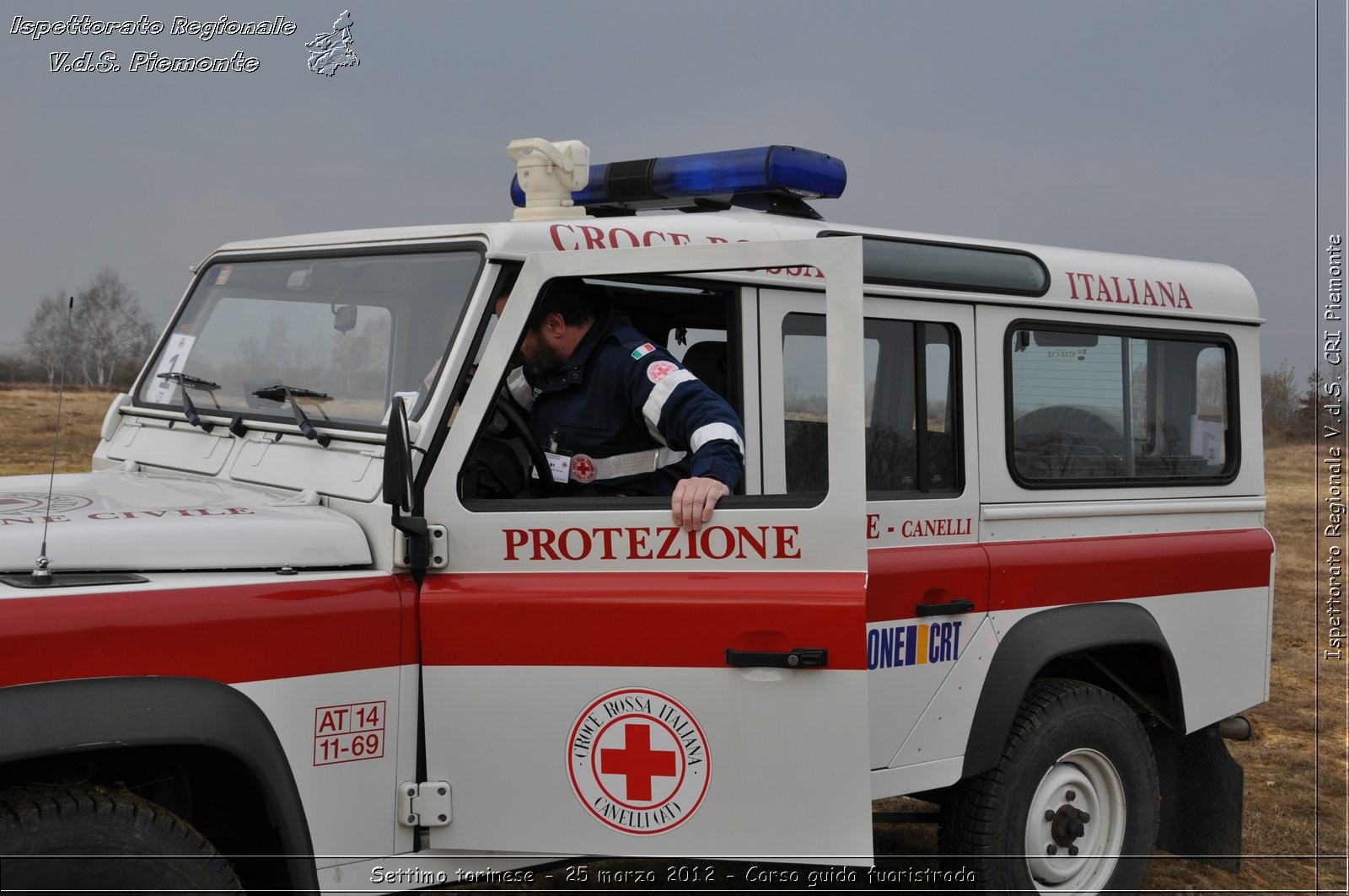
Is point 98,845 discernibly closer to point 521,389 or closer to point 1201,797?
point 521,389

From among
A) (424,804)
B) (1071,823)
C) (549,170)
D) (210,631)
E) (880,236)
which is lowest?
(1071,823)

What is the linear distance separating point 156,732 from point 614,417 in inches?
57.5

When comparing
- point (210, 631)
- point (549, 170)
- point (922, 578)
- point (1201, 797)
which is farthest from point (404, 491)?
point (1201, 797)

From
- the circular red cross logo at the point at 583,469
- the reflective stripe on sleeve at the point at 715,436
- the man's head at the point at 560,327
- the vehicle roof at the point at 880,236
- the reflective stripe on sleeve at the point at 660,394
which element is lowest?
the circular red cross logo at the point at 583,469

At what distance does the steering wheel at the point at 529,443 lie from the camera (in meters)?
3.37

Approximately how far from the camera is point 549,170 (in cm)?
372

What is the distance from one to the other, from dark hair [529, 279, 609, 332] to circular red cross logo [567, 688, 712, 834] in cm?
105

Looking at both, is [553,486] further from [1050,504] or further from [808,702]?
[1050,504]

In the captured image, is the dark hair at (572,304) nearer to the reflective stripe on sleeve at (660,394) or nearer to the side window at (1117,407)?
the reflective stripe on sleeve at (660,394)

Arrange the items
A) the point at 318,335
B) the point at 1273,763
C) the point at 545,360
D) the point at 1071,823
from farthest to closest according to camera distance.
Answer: the point at 1273,763 → the point at 1071,823 → the point at 318,335 → the point at 545,360

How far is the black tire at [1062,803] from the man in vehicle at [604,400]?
5.33ft

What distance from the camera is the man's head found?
134 inches

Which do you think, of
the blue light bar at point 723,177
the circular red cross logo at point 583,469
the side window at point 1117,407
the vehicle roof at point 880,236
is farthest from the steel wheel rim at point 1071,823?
the blue light bar at point 723,177

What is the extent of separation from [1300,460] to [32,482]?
33.0 feet
